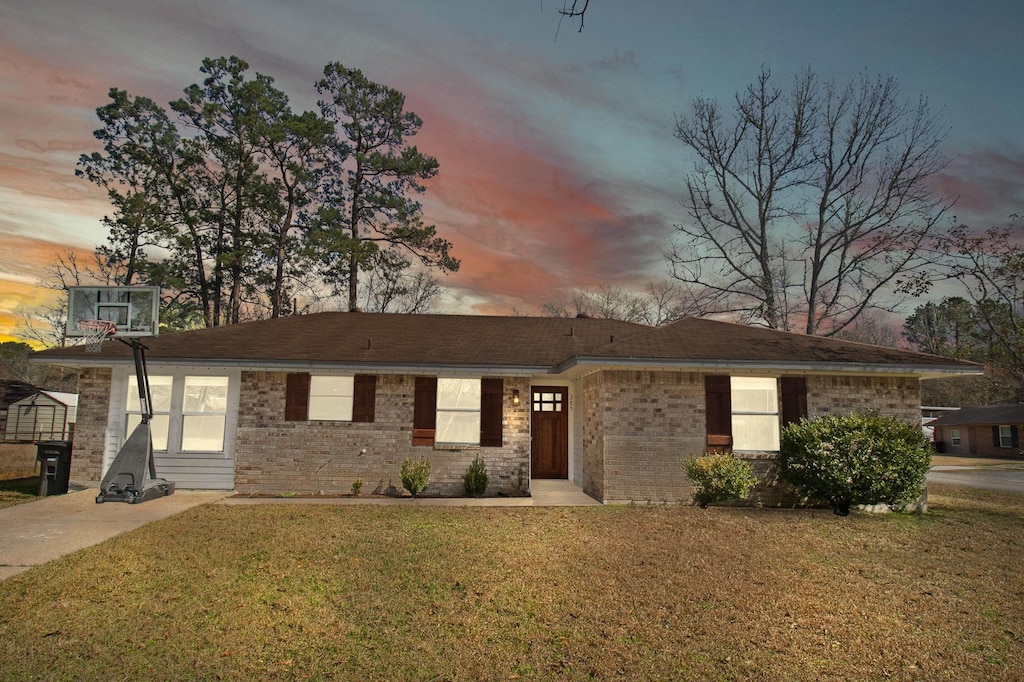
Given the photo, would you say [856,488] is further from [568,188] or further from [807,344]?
[568,188]

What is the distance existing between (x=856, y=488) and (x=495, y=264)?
1944 centimetres

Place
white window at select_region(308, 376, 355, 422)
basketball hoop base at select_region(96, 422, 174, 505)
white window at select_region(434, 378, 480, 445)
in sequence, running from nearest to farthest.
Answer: basketball hoop base at select_region(96, 422, 174, 505), white window at select_region(308, 376, 355, 422), white window at select_region(434, 378, 480, 445)

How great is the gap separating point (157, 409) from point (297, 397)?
10.3ft

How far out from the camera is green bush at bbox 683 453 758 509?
10977mm

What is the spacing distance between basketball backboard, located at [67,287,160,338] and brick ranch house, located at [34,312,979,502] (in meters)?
1.11

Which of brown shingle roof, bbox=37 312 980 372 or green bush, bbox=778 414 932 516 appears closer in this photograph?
green bush, bbox=778 414 932 516

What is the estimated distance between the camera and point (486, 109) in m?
14.9

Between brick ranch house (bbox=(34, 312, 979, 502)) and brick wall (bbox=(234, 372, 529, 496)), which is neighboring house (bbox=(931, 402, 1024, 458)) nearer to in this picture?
brick ranch house (bbox=(34, 312, 979, 502))

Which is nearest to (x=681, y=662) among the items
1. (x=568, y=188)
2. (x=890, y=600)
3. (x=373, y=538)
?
(x=890, y=600)

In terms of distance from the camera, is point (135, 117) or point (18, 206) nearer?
point (18, 206)

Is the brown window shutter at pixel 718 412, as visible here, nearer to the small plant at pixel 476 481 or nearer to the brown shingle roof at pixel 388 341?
the brown shingle roof at pixel 388 341

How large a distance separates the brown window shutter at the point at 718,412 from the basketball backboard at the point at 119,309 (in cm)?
1067

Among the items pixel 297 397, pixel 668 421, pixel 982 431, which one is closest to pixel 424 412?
pixel 297 397

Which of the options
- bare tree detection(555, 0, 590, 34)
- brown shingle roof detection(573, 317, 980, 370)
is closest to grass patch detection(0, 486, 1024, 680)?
brown shingle roof detection(573, 317, 980, 370)
